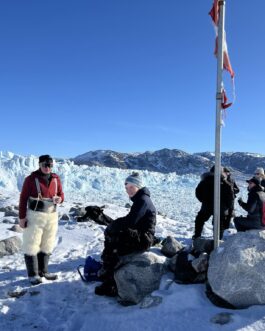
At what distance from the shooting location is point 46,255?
20.9 ft

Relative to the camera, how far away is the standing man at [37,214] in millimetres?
6105

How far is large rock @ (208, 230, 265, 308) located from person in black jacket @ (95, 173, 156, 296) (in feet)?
3.41

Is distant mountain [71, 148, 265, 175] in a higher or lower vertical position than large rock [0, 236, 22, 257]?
higher

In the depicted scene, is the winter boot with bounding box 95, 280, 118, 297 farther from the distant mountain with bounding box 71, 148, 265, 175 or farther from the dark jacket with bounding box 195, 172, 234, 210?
the distant mountain with bounding box 71, 148, 265, 175

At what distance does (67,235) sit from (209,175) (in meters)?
Result: 4.08

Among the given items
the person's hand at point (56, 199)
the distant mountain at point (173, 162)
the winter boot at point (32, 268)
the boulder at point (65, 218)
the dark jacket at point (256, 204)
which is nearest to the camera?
the winter boot at point (32, 268)

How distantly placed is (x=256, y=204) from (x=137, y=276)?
2573mm

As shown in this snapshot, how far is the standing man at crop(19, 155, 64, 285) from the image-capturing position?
6.11 meters

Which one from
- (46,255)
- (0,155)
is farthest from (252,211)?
(0,155)

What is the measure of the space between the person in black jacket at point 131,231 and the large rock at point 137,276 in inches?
6.3

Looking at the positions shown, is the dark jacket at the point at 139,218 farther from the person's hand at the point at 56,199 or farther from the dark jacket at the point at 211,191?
the dark jacket at the point at 211,191

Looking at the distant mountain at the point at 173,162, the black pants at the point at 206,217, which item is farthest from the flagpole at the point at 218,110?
the distant mountain at the point at 173,162

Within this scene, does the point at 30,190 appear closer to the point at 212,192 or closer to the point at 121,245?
the point at 121,245

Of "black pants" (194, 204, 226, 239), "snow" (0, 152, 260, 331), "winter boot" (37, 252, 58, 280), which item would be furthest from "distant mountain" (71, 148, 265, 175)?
"winter boot" (37, 252, 58, 280)
